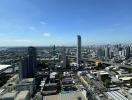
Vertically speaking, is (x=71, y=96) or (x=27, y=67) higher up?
(x=27, y=67)

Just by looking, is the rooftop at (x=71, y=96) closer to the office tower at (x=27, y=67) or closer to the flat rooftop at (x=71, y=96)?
the flat rooftop at (x=71, y=96)

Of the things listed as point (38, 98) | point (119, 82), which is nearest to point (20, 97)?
point (38, 98)

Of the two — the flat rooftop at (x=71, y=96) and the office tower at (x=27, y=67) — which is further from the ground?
the office tower at (x=27, y=67)

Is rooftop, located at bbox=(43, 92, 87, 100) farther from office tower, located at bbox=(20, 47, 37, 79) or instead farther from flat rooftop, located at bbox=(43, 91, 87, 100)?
office tower, located at bbox=(20, 47, 37, 79)

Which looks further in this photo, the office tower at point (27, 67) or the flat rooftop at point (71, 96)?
the office tower at point (27, 67)

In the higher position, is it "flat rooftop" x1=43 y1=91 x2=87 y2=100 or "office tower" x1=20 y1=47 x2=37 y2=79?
"office tower" x1=20 y1=47 x2=37 y2=79

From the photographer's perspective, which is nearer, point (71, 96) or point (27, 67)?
point (71, 96)

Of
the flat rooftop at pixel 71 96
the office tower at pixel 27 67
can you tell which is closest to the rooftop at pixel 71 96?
the flat rooftop at pixel 71 96

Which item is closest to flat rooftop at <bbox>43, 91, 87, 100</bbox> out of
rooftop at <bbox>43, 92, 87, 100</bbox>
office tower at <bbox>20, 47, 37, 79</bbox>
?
rooftop at <bbox>43, 92, 87, 100</bbox>

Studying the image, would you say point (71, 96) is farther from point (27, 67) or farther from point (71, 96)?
point (27, 67)

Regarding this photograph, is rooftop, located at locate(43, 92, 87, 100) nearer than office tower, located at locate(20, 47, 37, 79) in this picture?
Yes

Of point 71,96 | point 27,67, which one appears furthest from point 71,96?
point 27,67
